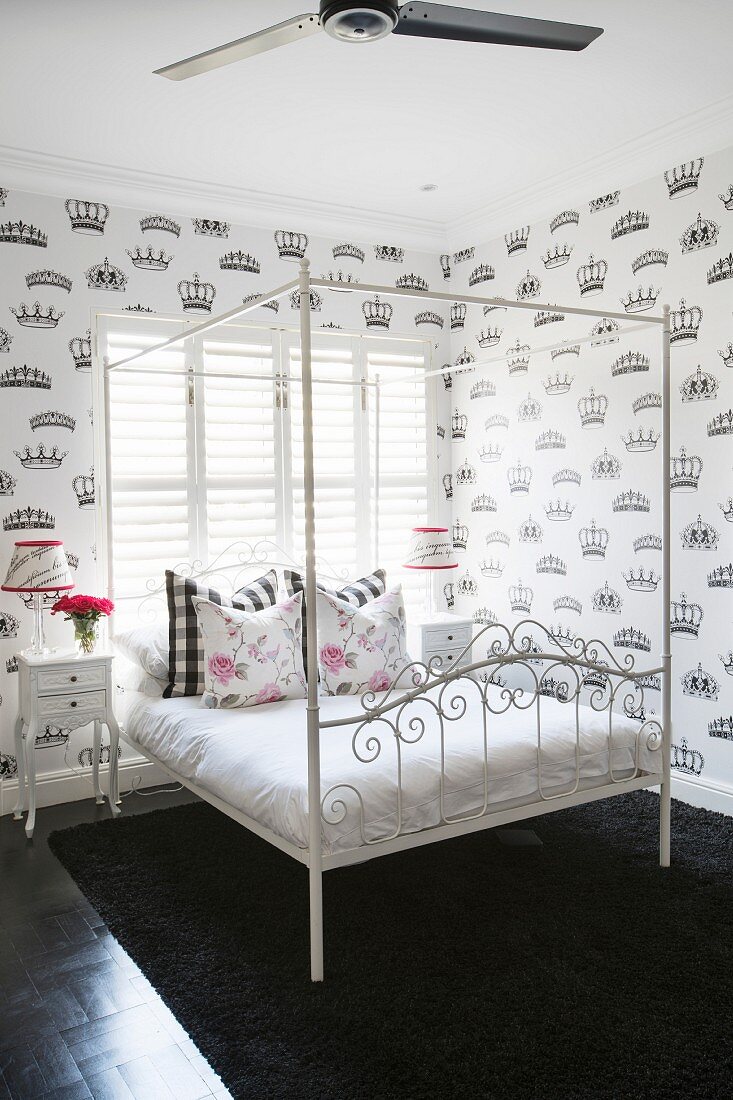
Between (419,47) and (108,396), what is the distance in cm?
211

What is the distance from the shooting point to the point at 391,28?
2.26 metres

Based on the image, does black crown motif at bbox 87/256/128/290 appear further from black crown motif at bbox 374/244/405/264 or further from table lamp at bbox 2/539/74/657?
black crown motif at bbox 374/244/405/264

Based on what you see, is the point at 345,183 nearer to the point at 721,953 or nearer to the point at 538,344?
the point at 538,344

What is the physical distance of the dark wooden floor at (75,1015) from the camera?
2156 mm

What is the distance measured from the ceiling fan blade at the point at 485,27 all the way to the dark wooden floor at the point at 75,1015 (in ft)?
8.75

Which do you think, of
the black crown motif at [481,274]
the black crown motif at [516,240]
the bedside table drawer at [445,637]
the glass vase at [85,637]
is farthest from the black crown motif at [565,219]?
the glass vase at [85,637]

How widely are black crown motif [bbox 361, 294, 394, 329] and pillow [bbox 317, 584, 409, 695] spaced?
1954 mm

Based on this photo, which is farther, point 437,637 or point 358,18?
point 437,637

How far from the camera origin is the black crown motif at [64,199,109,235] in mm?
4191

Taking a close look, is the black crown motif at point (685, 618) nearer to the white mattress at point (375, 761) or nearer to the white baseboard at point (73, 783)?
the white mattress at point (375, 761)

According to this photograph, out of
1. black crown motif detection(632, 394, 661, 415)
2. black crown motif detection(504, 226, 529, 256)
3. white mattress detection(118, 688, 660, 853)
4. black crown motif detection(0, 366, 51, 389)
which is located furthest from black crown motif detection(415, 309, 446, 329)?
white mattress detection(118, 688, 660, 853)

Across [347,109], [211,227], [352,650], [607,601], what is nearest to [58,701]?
[352,650]

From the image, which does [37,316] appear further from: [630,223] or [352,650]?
[630,223]

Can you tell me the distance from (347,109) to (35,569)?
229cm
